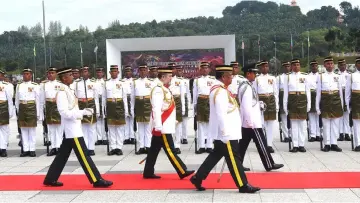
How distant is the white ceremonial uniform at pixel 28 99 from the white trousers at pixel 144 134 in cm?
225

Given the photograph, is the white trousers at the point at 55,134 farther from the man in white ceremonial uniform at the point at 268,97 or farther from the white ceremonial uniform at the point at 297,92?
the white ceremonial uniform at the point at 297,92

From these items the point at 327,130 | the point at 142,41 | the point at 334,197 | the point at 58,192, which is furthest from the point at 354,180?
the point at 142,41

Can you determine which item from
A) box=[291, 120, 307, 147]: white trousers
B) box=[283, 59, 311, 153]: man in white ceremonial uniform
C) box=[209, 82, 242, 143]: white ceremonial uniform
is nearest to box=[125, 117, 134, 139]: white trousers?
box=[283, 59, 311, 153]: man in white ceremonial uniform

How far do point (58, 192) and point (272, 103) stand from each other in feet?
17.7

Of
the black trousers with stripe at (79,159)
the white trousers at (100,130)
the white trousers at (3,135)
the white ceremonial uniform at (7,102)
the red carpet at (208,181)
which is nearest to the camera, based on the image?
the red carpet at (208,181)

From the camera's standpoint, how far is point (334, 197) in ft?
21.0

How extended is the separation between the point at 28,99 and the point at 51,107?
1.92 ft

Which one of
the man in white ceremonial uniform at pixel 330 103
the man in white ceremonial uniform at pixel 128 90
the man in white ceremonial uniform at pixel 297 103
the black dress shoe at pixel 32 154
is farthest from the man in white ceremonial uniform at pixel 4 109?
the man in white ceremonial uniform at pixel 330 103

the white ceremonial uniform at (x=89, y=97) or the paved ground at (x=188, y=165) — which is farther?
the white ceremonial uniform at (x=89, y=97)

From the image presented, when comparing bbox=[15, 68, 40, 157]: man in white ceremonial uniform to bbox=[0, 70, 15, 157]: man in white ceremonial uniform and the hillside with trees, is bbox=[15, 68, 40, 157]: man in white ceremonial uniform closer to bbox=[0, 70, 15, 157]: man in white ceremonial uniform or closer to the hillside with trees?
bbox=[0, 70, 15, 157]: man in white ceremonial uniform

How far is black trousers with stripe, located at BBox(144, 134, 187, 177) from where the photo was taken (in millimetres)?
7762

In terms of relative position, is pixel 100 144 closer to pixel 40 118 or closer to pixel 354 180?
pixel 40 118

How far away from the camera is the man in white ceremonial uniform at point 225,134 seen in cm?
678

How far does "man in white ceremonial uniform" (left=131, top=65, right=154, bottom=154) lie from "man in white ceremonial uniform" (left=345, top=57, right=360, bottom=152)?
4164 mm
